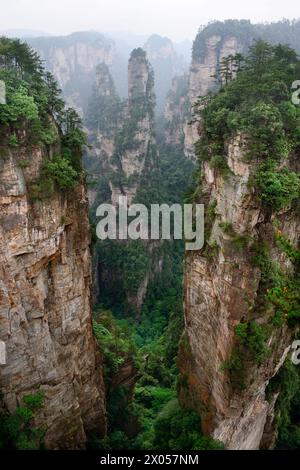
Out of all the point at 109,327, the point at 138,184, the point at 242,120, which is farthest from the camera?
the point at 138,184

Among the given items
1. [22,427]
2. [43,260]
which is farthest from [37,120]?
[22,427]

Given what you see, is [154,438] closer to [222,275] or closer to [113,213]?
[222,275]

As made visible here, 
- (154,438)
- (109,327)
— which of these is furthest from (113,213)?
(154,438)

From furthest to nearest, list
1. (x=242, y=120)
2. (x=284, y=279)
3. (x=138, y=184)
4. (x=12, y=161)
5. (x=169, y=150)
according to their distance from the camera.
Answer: (x=169, y=150)
(x=138, y=184)
(x=284, y=279)
(x=242, y=120)
(x=12, y=161)

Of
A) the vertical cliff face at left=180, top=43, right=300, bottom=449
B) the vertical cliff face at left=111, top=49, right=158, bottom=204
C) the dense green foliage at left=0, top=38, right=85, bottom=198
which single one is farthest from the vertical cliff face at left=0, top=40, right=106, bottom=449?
the vertical cliff face at left=111, top=49, right=158, bottom=204

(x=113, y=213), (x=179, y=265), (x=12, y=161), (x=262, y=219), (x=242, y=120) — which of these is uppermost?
(x=242, y=120)

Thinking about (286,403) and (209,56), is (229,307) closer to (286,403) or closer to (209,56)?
(286,403)
